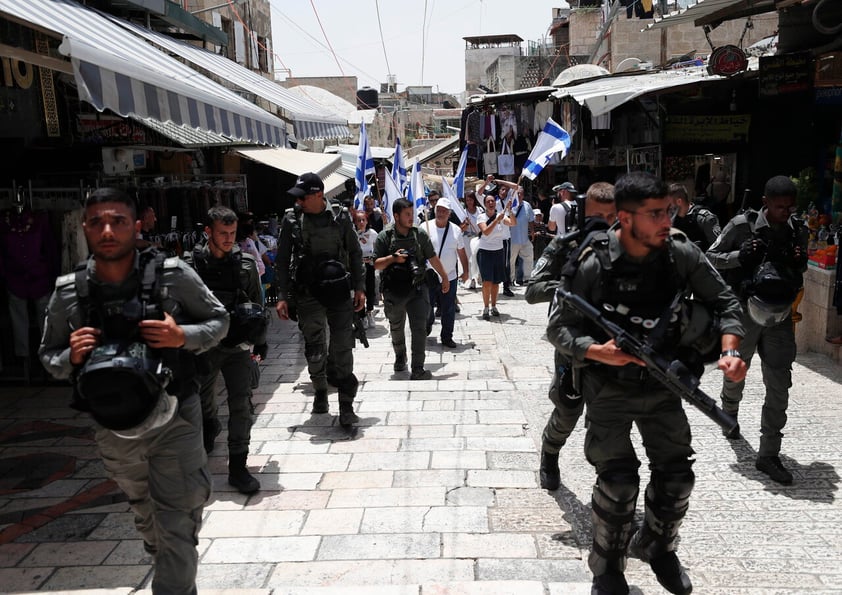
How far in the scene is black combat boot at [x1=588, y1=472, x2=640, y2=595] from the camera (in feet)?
10.9

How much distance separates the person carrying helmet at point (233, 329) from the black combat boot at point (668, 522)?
261cm

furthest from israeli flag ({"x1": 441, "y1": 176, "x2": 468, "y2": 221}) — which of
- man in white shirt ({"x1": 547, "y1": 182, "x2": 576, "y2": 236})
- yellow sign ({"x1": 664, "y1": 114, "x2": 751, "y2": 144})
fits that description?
yellow sign ({"x1": 664, "y1": 114, "x2": 751, "y2": 144})

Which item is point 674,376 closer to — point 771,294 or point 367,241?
point 771,294

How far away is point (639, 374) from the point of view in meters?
3.31

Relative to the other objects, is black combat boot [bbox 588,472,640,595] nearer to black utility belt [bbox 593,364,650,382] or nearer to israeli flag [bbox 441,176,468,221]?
black utility belt [bbox 593,364,650,382]

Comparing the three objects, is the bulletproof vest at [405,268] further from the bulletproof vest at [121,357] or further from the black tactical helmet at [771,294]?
the bulletproof vest at [121,357]

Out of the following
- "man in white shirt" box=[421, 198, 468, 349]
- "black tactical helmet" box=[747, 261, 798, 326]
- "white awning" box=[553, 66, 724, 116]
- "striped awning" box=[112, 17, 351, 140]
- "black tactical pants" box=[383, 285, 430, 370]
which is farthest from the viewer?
"white awning" box=[553, 66, 724, 116]

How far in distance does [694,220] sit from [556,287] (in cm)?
249

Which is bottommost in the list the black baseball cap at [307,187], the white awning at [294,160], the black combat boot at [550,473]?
the black combat boot at [550,473]

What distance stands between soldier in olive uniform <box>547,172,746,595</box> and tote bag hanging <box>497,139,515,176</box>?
14.2m

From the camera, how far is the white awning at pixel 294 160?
12.8m

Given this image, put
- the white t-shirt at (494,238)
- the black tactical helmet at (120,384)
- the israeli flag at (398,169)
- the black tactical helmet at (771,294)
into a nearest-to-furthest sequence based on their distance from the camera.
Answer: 1. the black tactical helmet at (120,384)
2. the black tactical helmet at (771,294)
3. the white t-shirt at (494,238)
4. the israeli flag at (398,169)

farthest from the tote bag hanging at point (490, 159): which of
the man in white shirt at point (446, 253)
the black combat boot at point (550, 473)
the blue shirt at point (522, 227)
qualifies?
the black combat boot at point (550, 473)

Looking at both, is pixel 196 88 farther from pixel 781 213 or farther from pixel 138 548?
pixel 781 213
